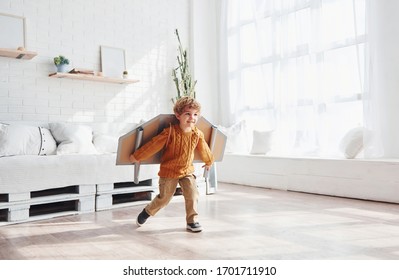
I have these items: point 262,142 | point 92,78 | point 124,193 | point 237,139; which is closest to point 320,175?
point 262,142

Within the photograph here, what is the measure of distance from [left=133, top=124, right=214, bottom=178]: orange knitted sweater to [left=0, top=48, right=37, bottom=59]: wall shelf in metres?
2.32

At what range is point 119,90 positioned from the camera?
15.8 feet

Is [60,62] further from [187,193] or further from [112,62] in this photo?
[187,193]

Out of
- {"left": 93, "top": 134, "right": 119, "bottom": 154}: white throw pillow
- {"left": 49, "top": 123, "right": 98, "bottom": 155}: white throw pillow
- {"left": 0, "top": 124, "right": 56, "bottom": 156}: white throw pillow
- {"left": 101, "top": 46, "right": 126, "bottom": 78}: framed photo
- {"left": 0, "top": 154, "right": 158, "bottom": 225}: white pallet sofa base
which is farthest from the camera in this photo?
{"left": 101, "top": 46, "right": 126, "bottom": 78}: framed photo

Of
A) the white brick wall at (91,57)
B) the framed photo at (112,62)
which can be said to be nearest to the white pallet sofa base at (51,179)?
the white brick wall at (91,57)

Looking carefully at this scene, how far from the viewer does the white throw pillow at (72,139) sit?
3578 millimetres

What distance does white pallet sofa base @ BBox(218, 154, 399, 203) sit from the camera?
10.7 ft

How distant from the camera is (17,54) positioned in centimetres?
379

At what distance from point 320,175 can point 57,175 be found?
2.57 m

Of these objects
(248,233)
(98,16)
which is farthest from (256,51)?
(248,233)

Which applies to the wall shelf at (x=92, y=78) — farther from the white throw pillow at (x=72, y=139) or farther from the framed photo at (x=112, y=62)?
the white throw pillow at (x=72, y=139)

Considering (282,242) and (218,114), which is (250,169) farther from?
(282,242)

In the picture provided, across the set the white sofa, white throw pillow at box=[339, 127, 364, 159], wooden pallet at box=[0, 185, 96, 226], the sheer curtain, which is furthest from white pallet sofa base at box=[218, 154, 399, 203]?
wooden pallet at box=[0, 185, 96, 226]

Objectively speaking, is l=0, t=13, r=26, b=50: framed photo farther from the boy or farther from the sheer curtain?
the sheer curtain
